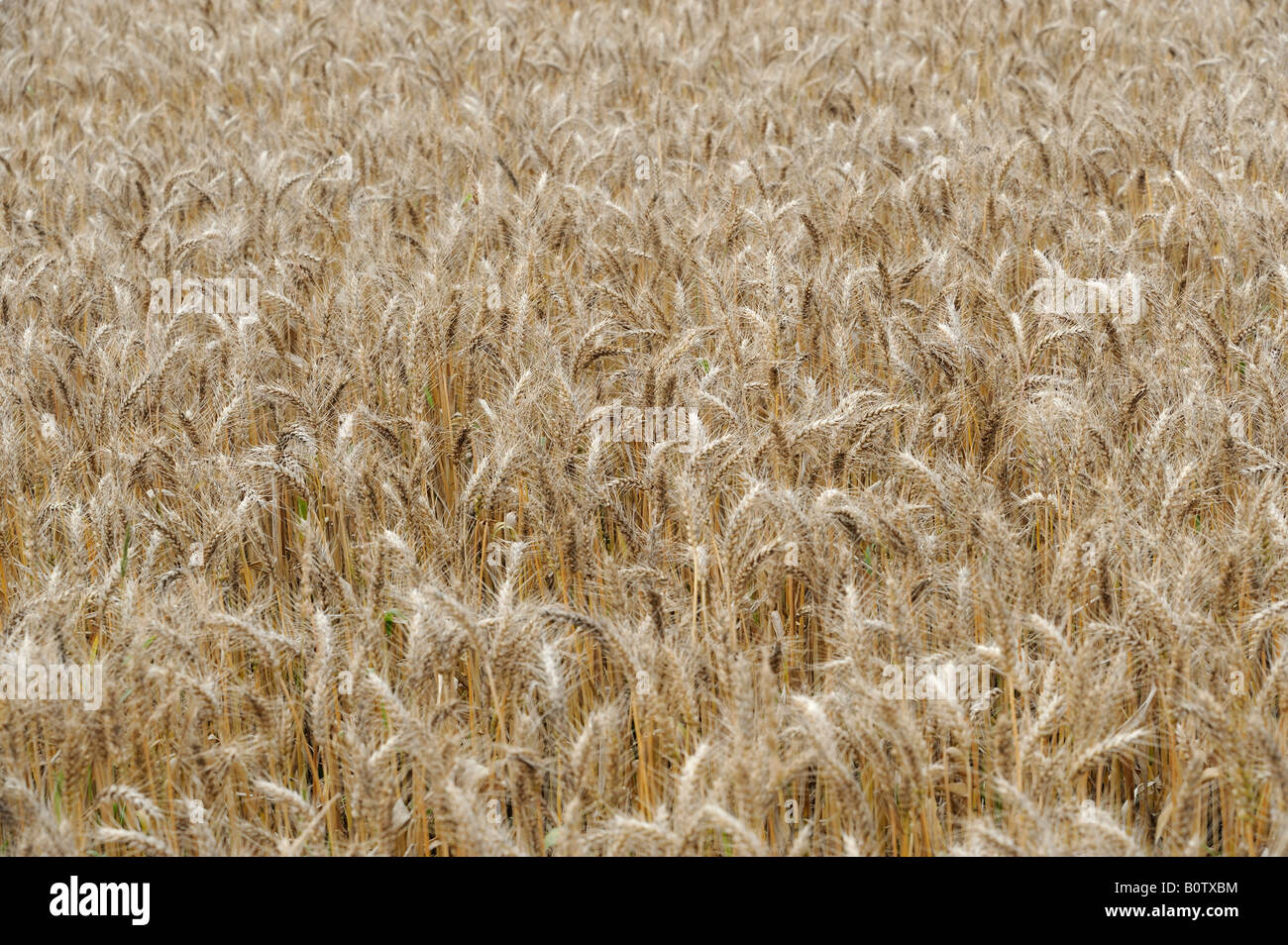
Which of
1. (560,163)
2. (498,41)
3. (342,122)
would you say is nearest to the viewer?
(560,163)

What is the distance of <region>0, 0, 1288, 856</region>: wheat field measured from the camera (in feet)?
6.63

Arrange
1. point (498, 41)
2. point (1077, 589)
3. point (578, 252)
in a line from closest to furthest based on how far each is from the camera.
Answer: point (1077, 589)
point (578, 252)
point (498, 41)

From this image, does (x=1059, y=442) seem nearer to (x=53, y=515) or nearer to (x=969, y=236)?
(x=969, y=236)

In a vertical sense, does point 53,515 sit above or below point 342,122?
below

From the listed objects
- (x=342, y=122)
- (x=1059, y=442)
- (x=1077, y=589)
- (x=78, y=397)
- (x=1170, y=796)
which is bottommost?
(x=1170, y=796)

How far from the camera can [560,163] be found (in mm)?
5328

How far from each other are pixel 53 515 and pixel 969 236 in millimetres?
3062

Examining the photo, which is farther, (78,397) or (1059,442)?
(78,397)

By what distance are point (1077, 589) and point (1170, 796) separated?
0.44 meters

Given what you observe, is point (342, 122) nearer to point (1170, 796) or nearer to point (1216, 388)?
point (1216, 388)

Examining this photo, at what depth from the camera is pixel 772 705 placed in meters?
2.03

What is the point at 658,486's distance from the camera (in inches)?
104

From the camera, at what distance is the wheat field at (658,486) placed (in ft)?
6.63

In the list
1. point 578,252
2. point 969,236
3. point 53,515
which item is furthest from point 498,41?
point 53,515
